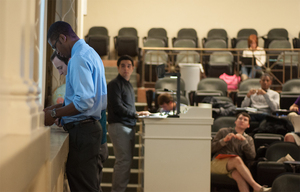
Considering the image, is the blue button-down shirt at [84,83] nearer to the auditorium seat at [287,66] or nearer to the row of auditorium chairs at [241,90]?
the row of auditorium chairs at [241,90]

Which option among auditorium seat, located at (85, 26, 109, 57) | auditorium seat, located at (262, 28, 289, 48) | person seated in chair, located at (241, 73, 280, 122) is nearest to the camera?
person seated in chair, located at (241, 73, 280, 122)

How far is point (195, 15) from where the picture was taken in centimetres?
1020

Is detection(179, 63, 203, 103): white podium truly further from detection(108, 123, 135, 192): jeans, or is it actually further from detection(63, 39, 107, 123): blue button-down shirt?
detection(63, 39, 107, 123): blue button-down shirt

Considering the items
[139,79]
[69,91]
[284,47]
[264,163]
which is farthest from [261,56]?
[69,91]

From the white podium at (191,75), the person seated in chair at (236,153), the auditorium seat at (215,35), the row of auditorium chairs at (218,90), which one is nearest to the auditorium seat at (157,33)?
the auditorium seat at (215,35)

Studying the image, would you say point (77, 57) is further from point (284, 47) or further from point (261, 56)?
point (284, 47)

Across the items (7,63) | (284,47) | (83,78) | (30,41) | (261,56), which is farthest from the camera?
(284,47)

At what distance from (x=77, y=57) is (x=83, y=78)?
116mm

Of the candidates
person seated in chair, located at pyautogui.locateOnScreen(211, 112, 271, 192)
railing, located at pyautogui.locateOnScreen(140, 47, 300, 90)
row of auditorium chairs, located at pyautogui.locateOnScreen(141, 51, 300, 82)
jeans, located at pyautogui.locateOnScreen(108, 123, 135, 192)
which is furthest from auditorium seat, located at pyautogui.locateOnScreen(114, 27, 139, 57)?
jeans, located at pyautogui.locateOnScreen(108, 123, 135, 192)

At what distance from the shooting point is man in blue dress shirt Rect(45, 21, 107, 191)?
5.73 feet

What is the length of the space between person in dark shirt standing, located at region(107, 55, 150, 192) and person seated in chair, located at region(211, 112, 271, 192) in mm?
893

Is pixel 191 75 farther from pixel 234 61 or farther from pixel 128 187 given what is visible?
pixel 128 187

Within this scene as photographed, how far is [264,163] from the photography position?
3.45 m

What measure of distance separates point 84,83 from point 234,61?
7.17 metres
